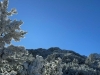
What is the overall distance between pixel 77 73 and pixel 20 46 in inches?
2993

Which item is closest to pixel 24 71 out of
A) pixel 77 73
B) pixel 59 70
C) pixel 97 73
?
pixel 59 70

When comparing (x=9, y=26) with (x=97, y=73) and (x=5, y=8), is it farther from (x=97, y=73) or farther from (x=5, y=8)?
(x=97, y=73)

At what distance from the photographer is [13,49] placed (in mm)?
20516

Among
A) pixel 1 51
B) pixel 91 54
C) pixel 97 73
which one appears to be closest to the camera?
pixel 1 51

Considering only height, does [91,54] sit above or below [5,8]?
above

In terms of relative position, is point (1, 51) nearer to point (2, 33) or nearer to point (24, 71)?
point (2, 33)

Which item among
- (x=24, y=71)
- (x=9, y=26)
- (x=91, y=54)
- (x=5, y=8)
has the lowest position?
(x=24, y=71)

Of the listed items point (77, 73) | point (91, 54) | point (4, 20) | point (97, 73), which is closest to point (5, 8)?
point (4, 20)

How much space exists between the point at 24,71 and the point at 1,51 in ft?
52.2

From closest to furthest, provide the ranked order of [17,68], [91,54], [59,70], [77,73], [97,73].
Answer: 1. [17,68]
2. [59,70]
3. [77,73]
4. [97,73]
5. [91,54]

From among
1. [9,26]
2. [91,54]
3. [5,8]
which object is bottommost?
[9,26]

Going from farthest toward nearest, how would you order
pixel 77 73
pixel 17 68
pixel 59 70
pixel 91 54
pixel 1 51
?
pixel 91 54
pixel 77 73
pixel 59 70
pixel 17 68
pixel 1 51

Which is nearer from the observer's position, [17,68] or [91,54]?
[17,68]

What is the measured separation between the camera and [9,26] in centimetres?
2027
